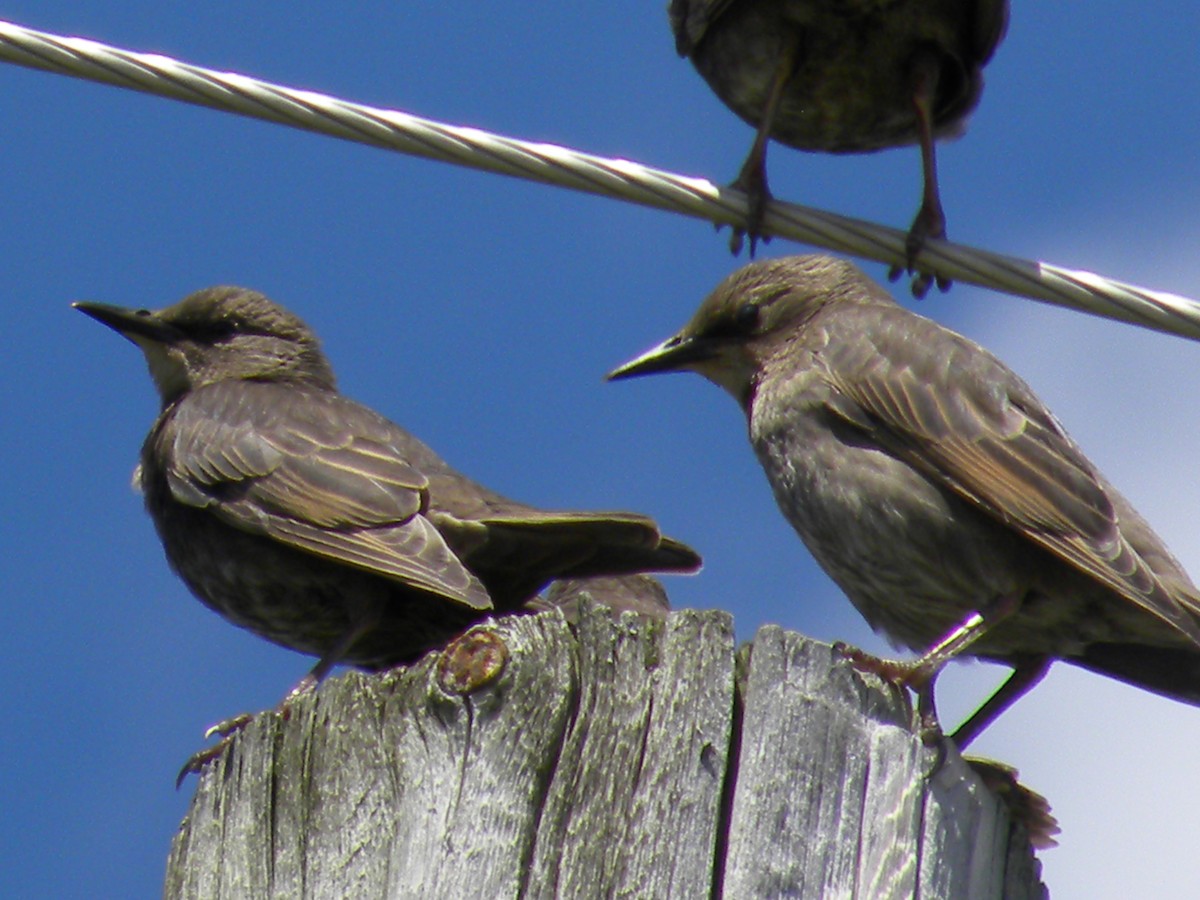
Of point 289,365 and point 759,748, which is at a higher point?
point 289,365

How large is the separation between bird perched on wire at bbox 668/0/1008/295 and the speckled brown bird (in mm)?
2203

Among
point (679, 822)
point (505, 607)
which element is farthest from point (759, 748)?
point (505, 607)

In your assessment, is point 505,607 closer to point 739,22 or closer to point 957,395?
point 957,395

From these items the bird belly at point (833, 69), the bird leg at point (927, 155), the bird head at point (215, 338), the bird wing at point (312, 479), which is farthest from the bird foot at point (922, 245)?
the bird head at point (215, 338)

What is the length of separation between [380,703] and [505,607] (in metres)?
2.76

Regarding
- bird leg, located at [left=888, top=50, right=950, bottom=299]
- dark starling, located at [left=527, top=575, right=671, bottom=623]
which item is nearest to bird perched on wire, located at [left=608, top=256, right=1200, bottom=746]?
bird leg, located at [left=888, top=50, right=950, bottom=299]

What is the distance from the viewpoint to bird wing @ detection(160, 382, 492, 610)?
5867 millimetres

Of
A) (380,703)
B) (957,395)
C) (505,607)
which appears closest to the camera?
(380,703)

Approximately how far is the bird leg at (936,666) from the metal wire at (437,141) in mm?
943

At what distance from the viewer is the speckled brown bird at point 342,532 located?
581cm

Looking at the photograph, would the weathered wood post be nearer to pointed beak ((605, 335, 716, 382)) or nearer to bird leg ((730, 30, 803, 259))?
bird leg ((730, 30, 803, 259))

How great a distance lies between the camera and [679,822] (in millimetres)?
3154

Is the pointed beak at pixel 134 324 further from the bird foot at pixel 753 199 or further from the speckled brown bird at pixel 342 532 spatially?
the bird foot at pixel 753 199

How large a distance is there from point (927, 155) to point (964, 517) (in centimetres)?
302
